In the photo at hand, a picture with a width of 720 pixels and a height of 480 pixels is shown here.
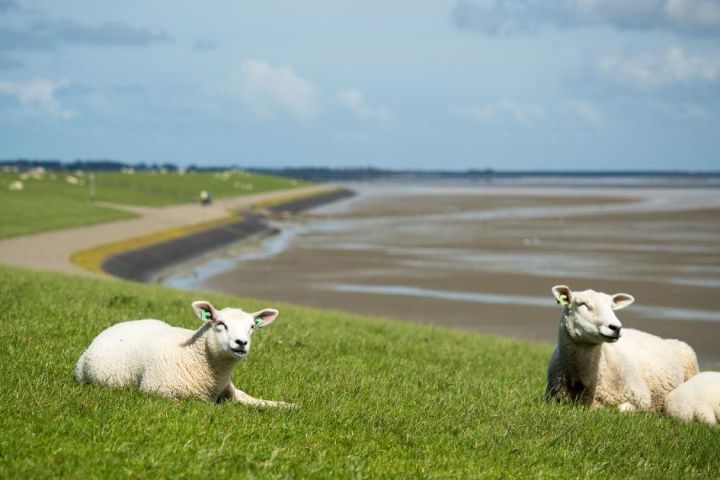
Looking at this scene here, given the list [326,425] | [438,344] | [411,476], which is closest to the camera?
[411,476]

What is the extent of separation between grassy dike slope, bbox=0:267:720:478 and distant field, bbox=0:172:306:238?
37244 millimetres

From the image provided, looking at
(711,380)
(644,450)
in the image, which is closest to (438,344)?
(711,380)

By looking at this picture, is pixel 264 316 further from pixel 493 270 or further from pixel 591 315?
pixel 493 270

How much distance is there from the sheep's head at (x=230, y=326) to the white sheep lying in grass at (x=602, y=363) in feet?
12.2

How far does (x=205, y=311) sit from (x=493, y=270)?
33.1m

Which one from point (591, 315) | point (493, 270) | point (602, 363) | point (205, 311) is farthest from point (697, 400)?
point (493, 270)

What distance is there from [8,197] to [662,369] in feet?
193

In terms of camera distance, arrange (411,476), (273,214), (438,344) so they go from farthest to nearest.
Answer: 1. (273,214)
2. (438,344)
3. (411,476)

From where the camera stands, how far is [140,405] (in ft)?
30.6

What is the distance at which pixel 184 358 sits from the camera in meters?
10.1

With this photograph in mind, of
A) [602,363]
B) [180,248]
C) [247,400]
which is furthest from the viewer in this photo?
[180,248]

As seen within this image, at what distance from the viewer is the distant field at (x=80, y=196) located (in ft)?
183

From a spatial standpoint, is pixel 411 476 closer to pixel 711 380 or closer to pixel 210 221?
pixel 711 380

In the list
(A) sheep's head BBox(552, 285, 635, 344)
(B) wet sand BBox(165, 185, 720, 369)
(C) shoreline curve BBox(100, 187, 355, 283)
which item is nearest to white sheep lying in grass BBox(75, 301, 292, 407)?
(A) sheep's head BBox(552, 285, 635, 344)
